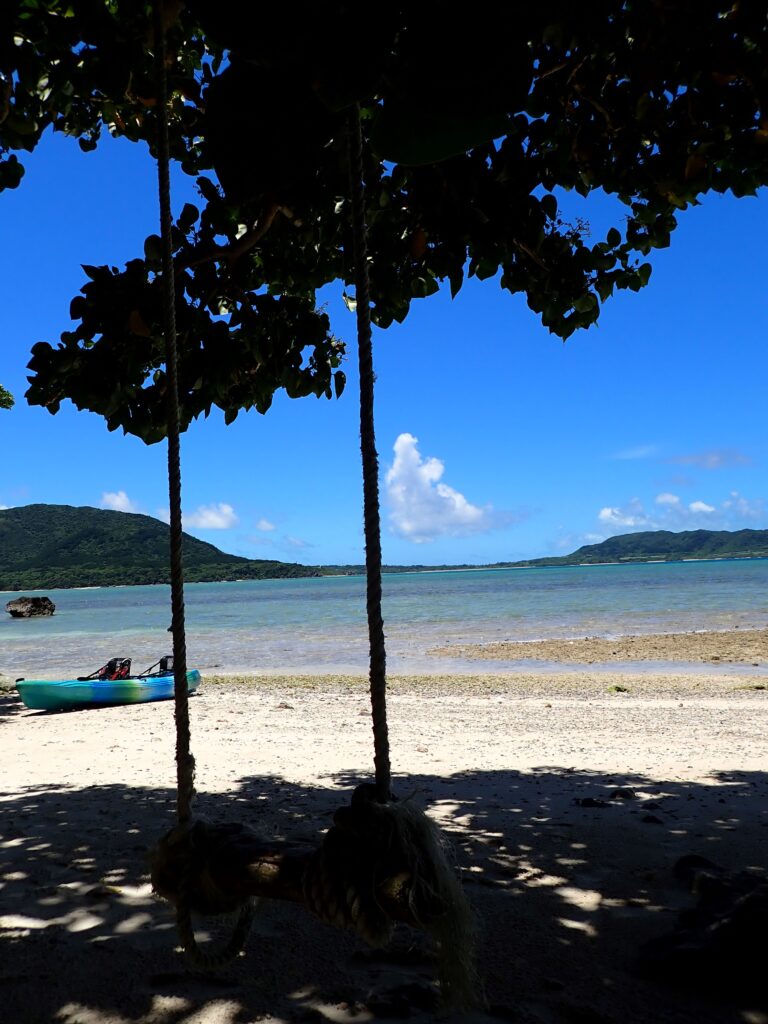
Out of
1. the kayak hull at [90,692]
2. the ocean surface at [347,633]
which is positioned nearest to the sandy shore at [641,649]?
the ocean surface at [347,633]

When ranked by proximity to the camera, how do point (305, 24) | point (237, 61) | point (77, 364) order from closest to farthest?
point (305, 24), point (237, 61), point (77, 364)

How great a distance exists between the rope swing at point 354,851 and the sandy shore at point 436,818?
1.17 ft

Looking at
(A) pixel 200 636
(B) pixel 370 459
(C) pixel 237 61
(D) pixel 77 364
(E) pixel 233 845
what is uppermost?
(C) pixel 237 61

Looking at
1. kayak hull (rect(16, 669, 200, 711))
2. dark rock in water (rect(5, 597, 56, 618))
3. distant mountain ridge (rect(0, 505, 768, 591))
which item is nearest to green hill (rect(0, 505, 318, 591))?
distant mountain ridge (rect(0, 505, 768, 591))

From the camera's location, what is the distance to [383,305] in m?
4.29

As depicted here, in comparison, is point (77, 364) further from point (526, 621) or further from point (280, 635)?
point (526, 621)

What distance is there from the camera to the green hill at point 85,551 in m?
125

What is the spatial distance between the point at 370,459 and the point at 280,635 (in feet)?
90.8

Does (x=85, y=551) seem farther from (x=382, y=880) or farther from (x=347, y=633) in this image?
(x=382, y=880)

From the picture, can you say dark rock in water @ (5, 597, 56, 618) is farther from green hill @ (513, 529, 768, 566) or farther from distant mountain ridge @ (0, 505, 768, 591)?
green hill @ (513, 529, 768, 566)

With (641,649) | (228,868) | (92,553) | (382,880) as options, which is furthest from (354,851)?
(92,553)

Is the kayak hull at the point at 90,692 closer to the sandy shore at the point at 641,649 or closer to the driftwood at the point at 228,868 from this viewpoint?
the sandy shore at the point at 641,649

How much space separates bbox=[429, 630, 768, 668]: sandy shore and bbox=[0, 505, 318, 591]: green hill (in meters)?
101

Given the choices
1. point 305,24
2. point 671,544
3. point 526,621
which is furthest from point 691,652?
point 671,544
